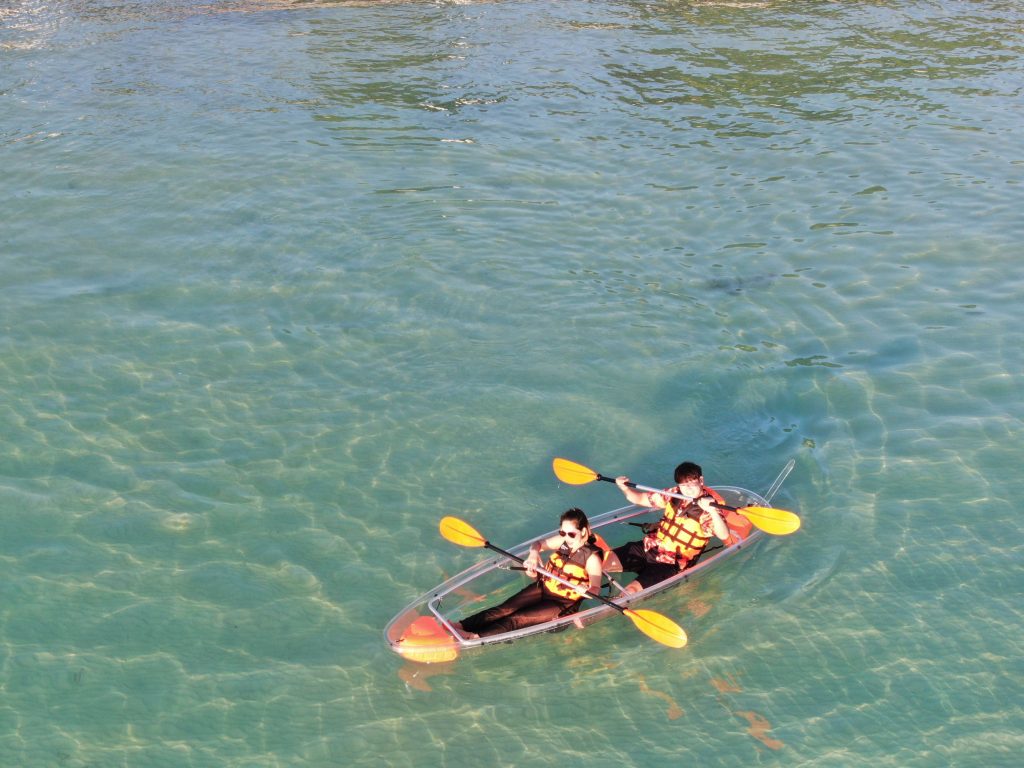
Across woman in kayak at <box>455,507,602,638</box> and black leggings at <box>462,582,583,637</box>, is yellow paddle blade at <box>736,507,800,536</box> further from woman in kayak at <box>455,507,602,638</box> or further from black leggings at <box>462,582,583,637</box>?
black leggings at <box>462,582,583,637</box>

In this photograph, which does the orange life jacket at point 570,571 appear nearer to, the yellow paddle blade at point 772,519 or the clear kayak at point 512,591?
the clear kayak at point 512,591

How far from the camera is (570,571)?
28.4 ft

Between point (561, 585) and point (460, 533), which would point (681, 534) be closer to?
point (561, 585)

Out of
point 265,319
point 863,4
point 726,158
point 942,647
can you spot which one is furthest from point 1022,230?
point 863,4

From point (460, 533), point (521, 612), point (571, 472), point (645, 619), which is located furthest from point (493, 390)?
point (645, 619)

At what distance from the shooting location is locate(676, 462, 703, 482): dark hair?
917 cm

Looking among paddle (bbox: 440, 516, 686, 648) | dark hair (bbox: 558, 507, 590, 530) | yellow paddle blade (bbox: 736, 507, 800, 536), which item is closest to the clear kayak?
paddle (bbox: 440, 516, 686, 648)

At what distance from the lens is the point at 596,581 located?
344 inches

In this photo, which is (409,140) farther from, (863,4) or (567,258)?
(863,4)

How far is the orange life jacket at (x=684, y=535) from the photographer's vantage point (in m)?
9.12

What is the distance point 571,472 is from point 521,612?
1.92m

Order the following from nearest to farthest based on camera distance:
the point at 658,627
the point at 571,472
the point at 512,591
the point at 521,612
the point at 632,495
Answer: the point at 658,627
the point at 521,612
the point at 512,591
the point at 632,495
the point at 571,472

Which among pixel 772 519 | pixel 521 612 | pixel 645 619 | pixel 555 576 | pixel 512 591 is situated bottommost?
pixel 512 591

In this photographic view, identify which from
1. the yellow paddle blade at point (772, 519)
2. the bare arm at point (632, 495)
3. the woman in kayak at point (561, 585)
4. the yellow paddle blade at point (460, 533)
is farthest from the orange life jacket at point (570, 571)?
the yellow paddle blade at point (772, 519)
